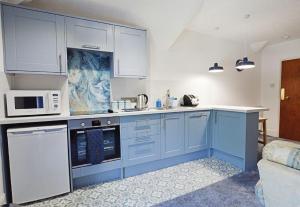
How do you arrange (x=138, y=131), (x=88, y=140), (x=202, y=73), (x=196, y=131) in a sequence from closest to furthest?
(x=88, y=140) < (x=138, y=131) < (x=196, y=131) < (x=202, y=73)

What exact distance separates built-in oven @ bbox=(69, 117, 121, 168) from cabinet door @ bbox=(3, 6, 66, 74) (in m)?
0.72

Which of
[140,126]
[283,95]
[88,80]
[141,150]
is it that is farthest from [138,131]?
[283,95]

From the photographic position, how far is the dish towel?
214 centimetres

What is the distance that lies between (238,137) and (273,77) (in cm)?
283

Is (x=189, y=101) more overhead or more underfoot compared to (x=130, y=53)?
more underfoot

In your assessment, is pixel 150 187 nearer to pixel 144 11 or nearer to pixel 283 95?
pixel 144 11

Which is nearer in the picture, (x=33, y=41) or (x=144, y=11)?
(x=33, y=41)

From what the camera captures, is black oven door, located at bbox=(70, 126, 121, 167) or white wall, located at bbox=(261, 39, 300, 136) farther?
white wall, located at bbox=(261, 39, 300, 136)

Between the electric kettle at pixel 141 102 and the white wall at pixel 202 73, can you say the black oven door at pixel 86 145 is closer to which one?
the electric kettle at pixel 141 102

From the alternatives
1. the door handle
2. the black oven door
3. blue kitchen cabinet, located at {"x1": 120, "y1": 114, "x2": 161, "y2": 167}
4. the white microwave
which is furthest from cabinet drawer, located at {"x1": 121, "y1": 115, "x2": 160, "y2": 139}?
the door handle

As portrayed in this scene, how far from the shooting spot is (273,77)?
14.9 feet

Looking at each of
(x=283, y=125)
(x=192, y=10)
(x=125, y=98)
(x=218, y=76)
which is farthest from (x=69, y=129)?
(x=283, y=125)

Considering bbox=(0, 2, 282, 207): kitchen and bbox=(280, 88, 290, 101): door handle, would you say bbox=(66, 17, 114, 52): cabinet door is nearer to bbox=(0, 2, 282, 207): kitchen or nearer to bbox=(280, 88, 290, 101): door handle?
bbox=(0, 2, 282, 207): kitchen

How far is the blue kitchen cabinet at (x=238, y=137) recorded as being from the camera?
2.62 m
